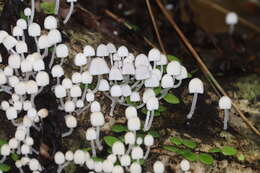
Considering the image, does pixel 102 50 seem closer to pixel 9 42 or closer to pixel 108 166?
pixel 9 42

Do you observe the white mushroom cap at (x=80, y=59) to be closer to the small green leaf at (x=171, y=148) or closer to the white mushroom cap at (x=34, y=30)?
the white mushroom cap at (x=34, y=30)

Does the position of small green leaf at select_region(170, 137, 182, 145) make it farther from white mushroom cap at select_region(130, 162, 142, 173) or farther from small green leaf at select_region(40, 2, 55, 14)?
small green leaf at select_region(40, 2, 55, 14)

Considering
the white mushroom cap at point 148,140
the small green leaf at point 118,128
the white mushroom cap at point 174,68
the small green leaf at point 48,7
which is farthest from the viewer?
the small green leaf at point 48,7

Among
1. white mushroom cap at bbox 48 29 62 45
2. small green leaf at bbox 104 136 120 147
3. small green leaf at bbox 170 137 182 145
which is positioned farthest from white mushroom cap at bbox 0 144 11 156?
small green leaf at bbox 170 137 182 145

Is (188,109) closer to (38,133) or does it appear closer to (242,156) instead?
(242,156)

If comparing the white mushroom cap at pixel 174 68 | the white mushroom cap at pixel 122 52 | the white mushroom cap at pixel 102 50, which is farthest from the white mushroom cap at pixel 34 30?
the white mushroom cap at pixel 174 68

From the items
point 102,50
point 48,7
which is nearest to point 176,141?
point 102,50

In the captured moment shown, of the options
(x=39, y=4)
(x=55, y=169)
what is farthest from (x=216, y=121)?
(x=39, y=4)
